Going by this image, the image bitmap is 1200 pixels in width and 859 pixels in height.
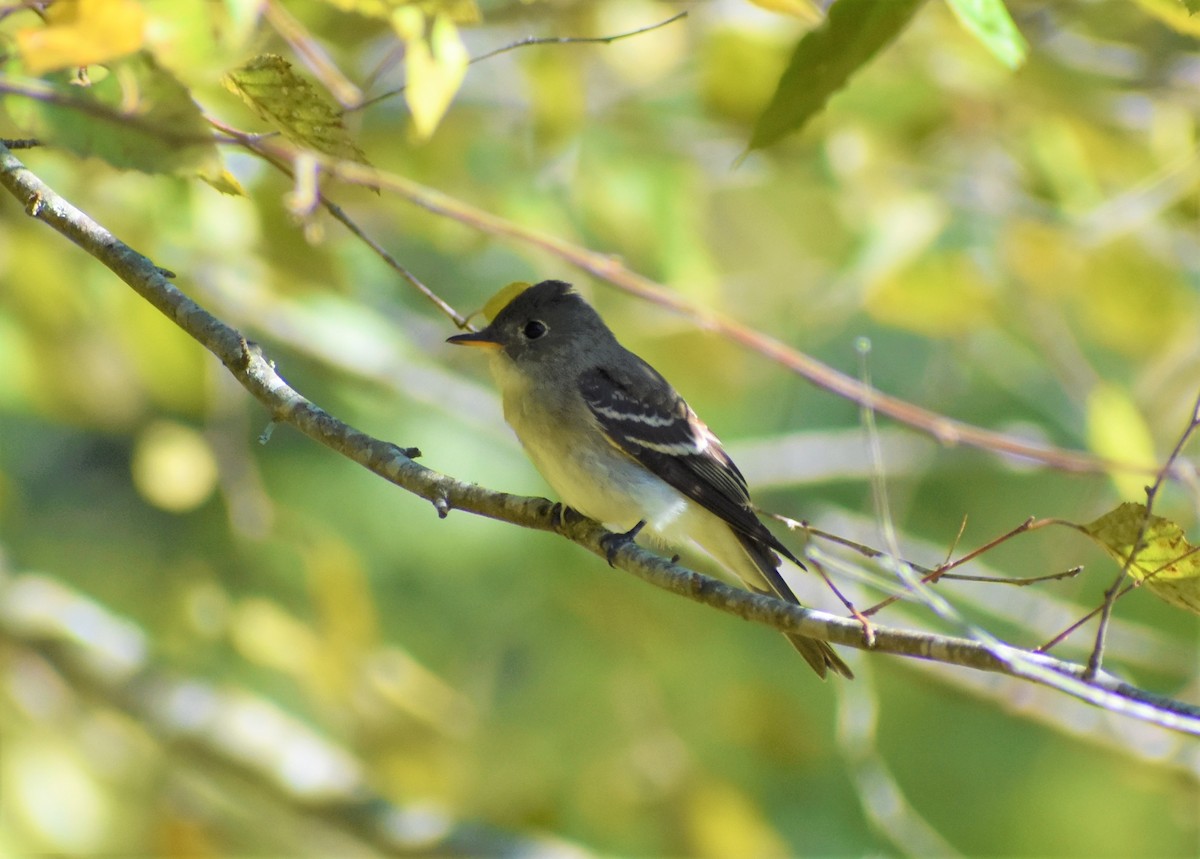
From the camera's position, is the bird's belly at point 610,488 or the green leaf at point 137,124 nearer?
the green leaf at point 137,124

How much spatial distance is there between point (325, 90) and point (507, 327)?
87cm

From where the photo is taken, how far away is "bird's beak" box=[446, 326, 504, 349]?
11.0 ft

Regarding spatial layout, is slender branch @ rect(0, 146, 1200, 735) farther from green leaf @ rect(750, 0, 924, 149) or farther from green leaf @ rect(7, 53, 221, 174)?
green leaf @ rect(750, 0, 924, 149)

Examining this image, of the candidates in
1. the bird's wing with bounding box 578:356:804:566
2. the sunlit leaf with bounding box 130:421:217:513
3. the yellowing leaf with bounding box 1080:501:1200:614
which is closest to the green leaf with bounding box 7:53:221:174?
the yellowing leaf with bounding box 1080:501:1200:614

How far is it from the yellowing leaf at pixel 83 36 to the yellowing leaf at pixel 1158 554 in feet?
4.67

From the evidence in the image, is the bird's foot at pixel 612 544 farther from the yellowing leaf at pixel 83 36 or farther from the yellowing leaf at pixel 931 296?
the yellowing leaf at pixel 931 296

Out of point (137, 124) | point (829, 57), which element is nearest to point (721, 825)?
point (829, 57)

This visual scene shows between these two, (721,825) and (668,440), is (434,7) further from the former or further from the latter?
(721,825)

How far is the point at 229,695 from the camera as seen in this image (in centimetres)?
408

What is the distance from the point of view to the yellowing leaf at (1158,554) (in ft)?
5.54

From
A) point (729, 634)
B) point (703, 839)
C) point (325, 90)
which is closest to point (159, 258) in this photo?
point (325, 90)

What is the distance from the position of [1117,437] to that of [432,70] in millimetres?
2095

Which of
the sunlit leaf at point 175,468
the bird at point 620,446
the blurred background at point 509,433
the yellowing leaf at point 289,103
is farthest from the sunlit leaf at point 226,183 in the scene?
the sunlit leaf at point 175,468

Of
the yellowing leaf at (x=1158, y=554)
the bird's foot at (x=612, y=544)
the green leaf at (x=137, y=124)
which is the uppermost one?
the bird's foot at (x=612, y=544)
